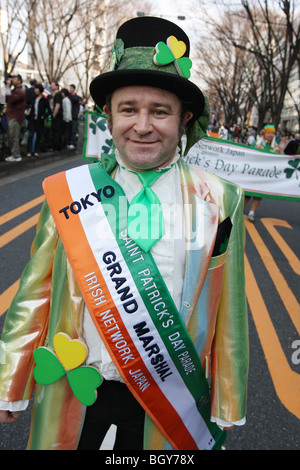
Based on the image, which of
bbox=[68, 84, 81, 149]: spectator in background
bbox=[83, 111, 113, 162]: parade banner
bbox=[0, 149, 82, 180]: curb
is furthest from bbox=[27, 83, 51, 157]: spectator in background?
bbox=[68, 84, 81, 149]: spectator in background

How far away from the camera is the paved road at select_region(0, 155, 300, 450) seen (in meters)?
2.14

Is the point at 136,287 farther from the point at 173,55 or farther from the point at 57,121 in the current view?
the point at 57,121

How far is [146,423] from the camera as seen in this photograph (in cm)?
126

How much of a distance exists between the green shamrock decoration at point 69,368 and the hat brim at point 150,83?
0.80 meters

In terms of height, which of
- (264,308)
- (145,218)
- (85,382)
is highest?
(145,218)

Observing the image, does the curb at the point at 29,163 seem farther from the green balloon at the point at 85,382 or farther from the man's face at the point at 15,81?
the green balloon at the point at 85,382

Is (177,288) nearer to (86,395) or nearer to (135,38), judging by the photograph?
(86,395)

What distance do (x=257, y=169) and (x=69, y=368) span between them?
6.00 m

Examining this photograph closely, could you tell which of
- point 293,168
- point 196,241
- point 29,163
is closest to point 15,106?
point 29,163

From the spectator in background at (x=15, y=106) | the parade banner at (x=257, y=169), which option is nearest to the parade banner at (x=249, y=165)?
the parade banner at (x=257, y=169)

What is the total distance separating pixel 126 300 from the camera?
1.20 metres

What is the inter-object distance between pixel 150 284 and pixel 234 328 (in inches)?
13.7

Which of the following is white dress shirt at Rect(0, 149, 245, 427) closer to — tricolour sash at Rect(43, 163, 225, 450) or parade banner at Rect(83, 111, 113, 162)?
tricolour sash at Rect(43, 163, 225, 450)

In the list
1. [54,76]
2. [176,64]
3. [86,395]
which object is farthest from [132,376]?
[54,76]
